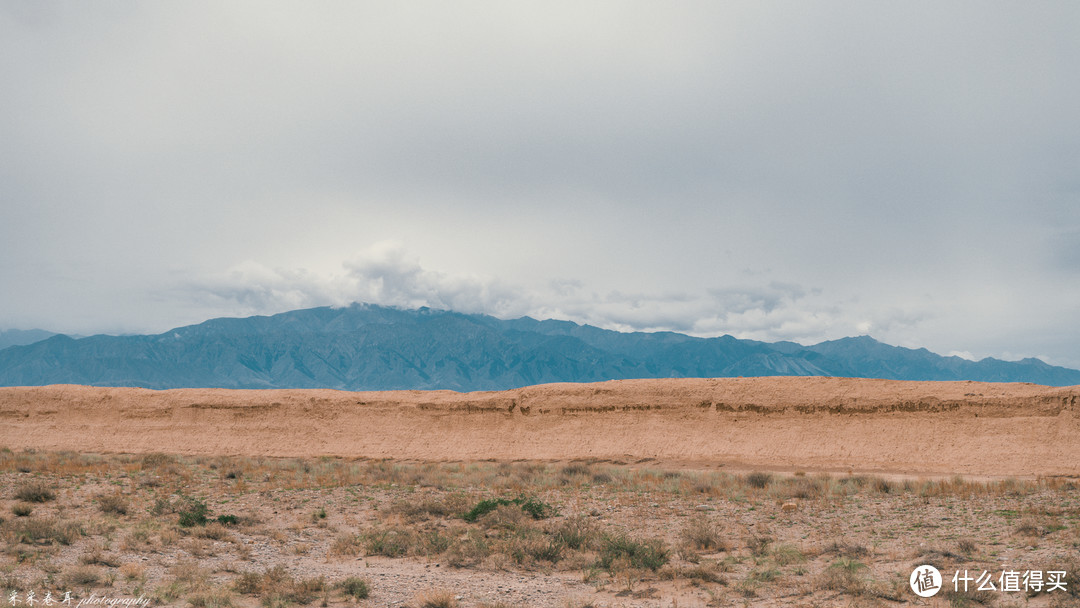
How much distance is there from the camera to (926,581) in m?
9.91

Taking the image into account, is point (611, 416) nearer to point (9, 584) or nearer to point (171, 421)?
point (171, 421)

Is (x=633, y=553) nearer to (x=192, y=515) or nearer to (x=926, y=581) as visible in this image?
(x=926, y=581)

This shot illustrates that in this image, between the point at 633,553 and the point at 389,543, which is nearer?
the point at 633,553

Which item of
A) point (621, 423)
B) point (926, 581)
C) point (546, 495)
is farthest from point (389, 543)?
point (621, 423)

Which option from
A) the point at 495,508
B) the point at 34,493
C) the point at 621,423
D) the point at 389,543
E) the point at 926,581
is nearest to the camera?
the point at 926,581

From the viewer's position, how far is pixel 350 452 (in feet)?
107

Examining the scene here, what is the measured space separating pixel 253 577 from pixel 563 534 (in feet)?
18.3

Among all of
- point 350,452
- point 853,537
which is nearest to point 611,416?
point 350,452

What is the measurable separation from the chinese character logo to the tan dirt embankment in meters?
18.0

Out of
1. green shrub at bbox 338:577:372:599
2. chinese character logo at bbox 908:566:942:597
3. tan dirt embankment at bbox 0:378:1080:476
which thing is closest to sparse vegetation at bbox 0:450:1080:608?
green shrub at bbox 338:577:372:599

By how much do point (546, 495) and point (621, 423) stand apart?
13458 mm

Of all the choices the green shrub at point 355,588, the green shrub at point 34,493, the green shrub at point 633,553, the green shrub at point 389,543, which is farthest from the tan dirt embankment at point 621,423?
the green shrub at point 355,588

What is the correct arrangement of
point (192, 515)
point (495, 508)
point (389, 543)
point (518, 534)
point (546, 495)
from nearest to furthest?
point (389, 543)
point (518, 534)
point (192, 515)
point (495, 508)
point (546, 495)

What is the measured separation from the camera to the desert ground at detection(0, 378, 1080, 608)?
1027cm
